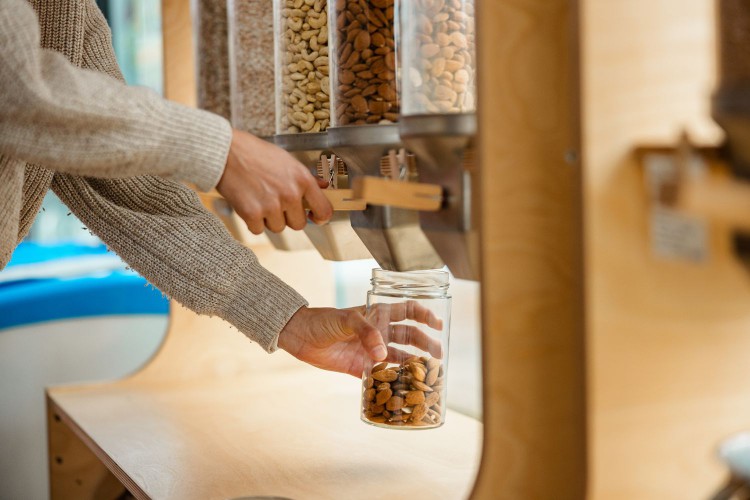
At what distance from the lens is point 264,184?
3.26 ft

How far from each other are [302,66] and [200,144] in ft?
0.97

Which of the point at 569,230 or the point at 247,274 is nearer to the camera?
the point at 569,230

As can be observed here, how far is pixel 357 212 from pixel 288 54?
0.96 feet

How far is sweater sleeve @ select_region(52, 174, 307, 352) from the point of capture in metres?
1.22

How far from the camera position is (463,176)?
873 millimetres

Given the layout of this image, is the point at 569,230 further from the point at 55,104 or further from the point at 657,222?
the point at 55,104

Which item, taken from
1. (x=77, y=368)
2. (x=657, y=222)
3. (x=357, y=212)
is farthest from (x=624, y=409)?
(x=77, y=368)

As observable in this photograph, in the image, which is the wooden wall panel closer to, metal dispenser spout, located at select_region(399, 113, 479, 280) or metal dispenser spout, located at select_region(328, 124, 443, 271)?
metal dispenser spout, located at select_region(328, 124, 443, 271)

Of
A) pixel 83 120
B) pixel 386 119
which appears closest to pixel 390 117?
pixel 386 119

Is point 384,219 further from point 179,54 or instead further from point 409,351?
point 179,54

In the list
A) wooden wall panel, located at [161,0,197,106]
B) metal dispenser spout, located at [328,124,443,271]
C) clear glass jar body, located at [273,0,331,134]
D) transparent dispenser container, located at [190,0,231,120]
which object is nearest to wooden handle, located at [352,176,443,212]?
metal dispenser spout, located at [328,124,443,271]

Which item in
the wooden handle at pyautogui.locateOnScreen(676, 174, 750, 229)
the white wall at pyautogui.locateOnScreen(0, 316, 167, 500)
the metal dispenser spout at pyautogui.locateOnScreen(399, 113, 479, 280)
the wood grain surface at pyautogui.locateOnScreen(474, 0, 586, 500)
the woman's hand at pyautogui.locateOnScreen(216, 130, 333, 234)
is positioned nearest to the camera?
the wooden handle at pyautogui.locateOnScreen(676, 174, 750, 229)

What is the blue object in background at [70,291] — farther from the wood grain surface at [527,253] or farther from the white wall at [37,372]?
the wood grain surface at [527,253]

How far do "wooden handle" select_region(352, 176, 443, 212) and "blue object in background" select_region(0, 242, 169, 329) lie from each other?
1335mm
